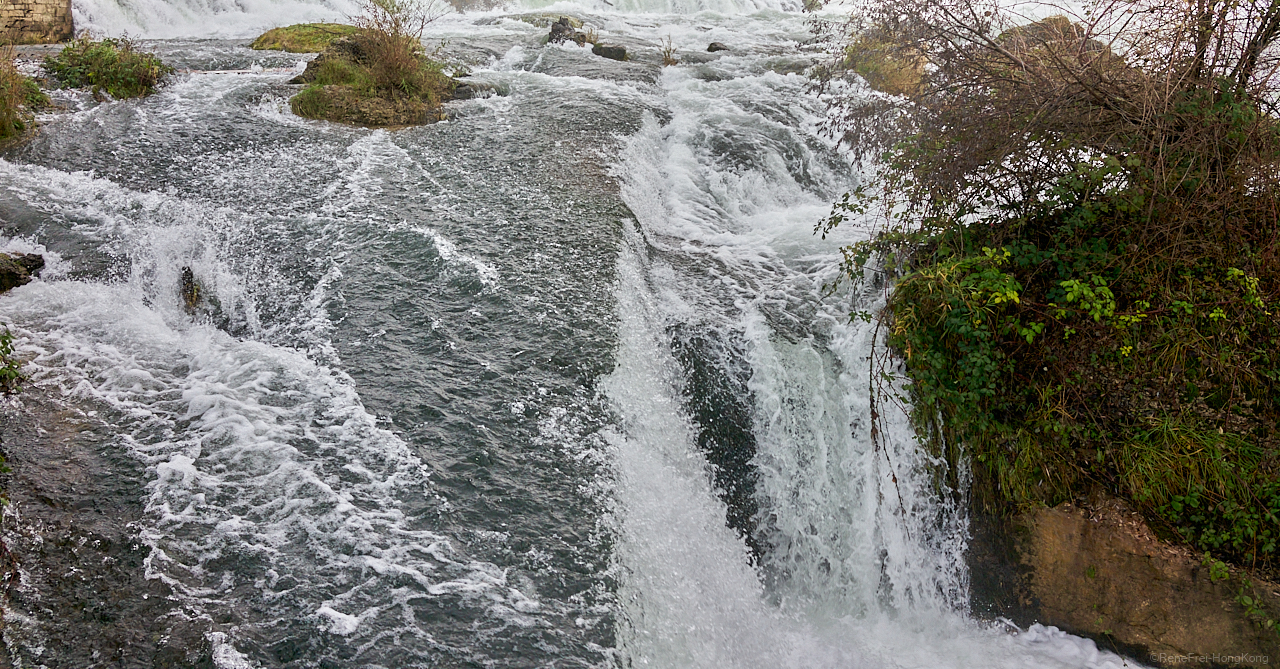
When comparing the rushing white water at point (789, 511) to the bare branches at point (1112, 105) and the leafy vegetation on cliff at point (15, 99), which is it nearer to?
the bare branches at point (1112, 105)

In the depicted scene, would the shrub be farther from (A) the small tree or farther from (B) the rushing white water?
(A) the small tree

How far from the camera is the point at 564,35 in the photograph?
47.5ft

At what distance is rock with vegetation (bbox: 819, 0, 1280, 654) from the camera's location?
4.25 meters

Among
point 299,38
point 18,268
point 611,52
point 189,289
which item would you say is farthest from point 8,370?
point 611,52

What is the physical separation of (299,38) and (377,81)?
15.2 feet

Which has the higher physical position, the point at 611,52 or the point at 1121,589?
the point at 611,52

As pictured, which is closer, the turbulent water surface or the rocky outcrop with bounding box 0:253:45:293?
the turbulent water surface

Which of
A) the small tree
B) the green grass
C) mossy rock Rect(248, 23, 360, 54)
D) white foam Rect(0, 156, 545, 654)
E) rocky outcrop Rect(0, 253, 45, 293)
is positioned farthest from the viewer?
mossy rock Rect(248, 23, 360, 54)

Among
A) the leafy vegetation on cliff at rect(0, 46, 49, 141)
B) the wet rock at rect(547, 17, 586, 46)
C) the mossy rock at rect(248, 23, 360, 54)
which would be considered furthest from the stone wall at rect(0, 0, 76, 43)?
the wet rock at rect(547, 17, 586, 46)

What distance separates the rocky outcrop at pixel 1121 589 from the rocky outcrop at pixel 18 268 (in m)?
7.44

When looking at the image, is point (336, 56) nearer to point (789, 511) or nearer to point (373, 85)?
point (373, 85)

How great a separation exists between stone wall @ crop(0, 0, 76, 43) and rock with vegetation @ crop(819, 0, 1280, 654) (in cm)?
1561

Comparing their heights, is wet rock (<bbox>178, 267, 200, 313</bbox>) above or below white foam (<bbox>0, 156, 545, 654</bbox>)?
above

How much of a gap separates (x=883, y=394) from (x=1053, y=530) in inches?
51.9
